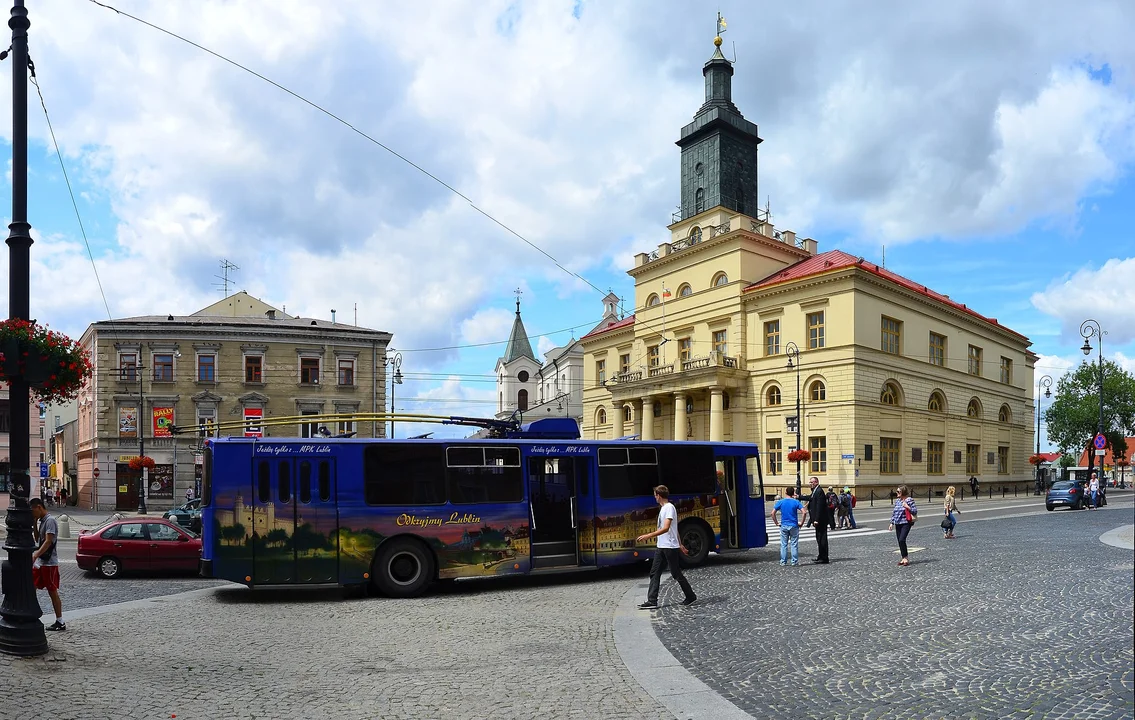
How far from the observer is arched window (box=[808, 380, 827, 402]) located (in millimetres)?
49662

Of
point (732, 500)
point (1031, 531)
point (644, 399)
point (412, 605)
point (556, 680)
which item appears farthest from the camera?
point (644, 399)

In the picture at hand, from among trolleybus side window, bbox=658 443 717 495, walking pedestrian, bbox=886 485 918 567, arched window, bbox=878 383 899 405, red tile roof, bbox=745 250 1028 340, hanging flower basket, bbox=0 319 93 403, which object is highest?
red tile roof, bbox=745 250 1028 340

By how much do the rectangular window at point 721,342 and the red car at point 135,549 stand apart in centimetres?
4091

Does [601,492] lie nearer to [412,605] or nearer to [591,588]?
[591,588]

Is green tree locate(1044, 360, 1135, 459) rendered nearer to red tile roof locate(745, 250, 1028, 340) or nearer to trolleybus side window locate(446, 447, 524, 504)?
red tile roof locate(745, 250, 1028, 340)

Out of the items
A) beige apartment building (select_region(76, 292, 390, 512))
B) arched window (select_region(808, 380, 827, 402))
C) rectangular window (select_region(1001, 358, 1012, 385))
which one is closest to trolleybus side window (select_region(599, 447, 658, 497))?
beige apartment building (select_region(76, 292, 390, 512))

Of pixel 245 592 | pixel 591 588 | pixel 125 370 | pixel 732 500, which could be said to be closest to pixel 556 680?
pixel 591 588

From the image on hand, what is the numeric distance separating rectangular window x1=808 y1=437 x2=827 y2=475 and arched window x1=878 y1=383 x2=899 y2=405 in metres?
4.66

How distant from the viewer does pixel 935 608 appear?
11148 millimetres

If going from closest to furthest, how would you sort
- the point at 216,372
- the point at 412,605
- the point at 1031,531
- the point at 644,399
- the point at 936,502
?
1. the point at 412,605
2. the point at 1031,531
3. the point at 936,502
4. the point at 216,372
5. the point at 644,399

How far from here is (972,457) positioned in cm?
5844

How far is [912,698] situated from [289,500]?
1042 centimetres

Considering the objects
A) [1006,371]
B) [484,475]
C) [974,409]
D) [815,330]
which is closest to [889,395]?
[815,330]

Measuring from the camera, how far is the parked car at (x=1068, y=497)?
36.1 m
